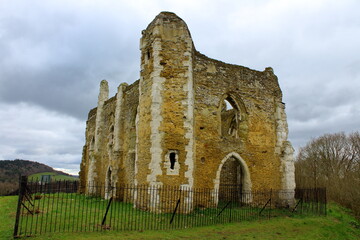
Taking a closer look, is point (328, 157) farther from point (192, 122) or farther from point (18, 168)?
point (18, 168)

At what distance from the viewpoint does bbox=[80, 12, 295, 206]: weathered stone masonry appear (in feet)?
40.4

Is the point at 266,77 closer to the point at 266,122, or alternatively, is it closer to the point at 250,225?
the point at 266,122

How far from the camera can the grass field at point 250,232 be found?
→ 8.16 meters

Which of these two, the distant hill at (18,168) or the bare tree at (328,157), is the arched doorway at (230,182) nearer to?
the bare tree at (328,157)

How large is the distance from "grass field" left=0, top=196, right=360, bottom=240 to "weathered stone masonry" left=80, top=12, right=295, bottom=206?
252 centimetres

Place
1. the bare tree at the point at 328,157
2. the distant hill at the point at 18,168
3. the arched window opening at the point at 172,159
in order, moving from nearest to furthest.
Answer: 1. the arched window opening at the point at 172,159
2. the bare tree at the point at 328,157
3. the distant hill at the point at 18,168

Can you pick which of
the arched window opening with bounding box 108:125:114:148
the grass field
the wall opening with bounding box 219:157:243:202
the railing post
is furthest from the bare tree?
the railing post

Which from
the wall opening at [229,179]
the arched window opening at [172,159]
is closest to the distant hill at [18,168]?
the wall opening at [229,179]

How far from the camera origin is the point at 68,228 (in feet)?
28.2

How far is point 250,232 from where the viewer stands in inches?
385

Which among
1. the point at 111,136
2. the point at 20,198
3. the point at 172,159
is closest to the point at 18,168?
the point at 111,136

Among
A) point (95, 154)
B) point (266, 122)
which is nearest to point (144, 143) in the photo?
point (266, 122)

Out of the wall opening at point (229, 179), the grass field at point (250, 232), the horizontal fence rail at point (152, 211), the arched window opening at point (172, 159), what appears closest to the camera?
the grass field at point (250, 232)

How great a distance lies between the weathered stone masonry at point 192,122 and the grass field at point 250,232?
8.27 feet
